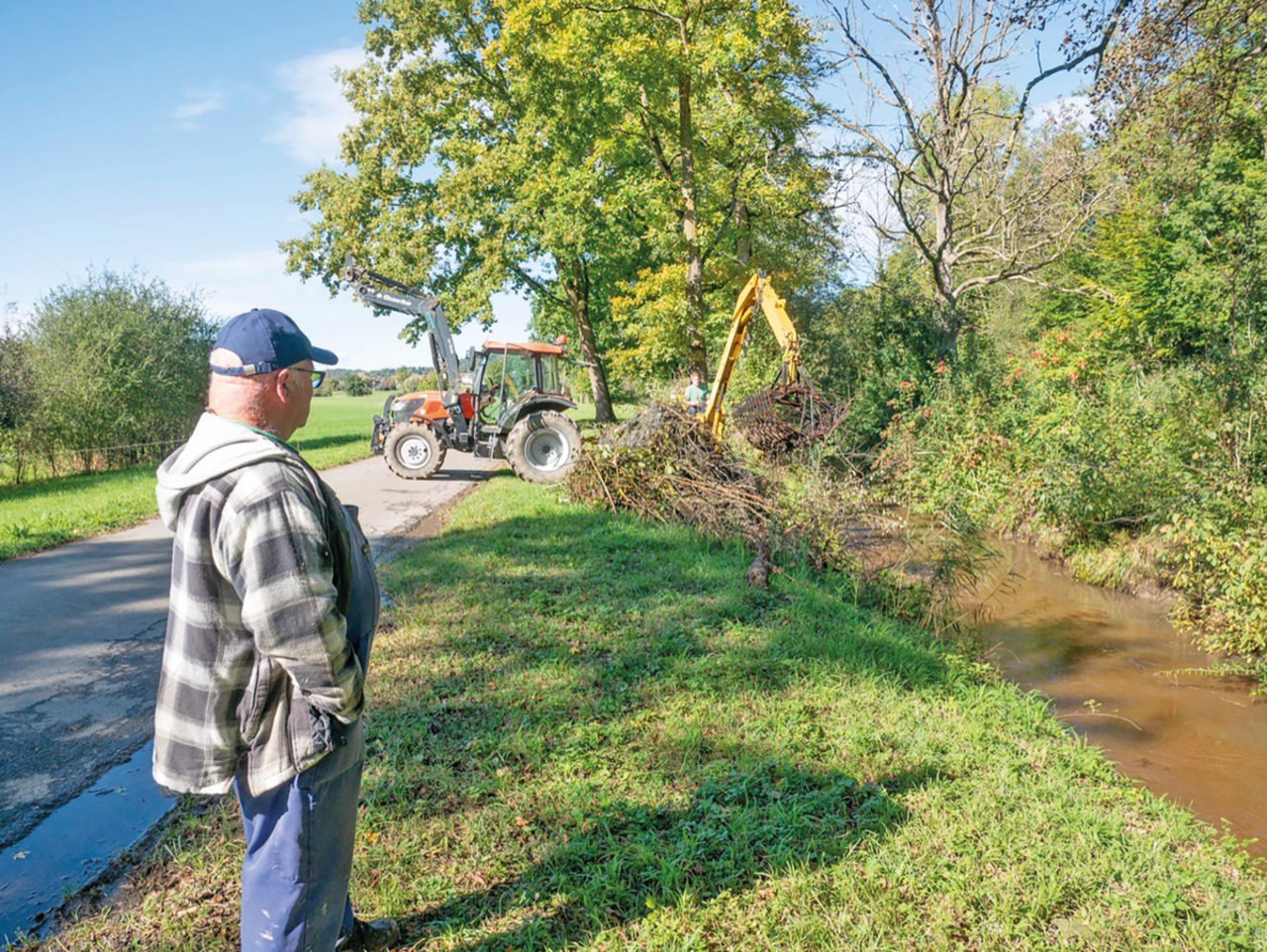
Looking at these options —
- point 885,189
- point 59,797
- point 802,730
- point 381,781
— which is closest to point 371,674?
point 381,781

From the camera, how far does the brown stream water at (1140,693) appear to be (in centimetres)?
485

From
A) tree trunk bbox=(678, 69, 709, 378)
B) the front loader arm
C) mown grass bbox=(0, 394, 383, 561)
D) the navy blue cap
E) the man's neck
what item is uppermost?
tree trunk bbox=(678, 69, 709, 378)

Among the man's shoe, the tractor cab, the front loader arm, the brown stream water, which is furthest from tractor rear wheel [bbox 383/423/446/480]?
the man's shoe

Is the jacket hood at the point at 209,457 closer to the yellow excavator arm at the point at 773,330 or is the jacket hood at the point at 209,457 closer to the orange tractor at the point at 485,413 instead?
the yellow excavator arm at the point at 773,330

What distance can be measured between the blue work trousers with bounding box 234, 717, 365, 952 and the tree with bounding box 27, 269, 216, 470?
18.2 m

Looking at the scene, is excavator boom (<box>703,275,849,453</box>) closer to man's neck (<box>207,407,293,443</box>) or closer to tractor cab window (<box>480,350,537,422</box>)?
tractor cab window (<box>480,350,537,422</box>)

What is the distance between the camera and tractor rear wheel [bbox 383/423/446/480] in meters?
14.5

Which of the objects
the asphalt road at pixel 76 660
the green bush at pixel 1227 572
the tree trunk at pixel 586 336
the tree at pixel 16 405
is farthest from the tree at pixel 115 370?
the green bush at pixel 1227 572

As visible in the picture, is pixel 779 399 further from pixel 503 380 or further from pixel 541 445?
pixel 503 380

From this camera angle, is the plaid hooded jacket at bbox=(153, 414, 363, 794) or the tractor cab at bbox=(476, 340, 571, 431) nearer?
the plaid hooded jacket at bbox=(153, 414, 363, 794)

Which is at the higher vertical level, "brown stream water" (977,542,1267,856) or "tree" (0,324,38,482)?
"tree" (0,324,38,482)

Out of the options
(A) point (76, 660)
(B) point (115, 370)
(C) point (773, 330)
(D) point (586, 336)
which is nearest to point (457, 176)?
(D) point (586, 336)

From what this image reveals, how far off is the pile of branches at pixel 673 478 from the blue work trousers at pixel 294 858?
6977mm

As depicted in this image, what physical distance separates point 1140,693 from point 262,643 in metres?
6.86
